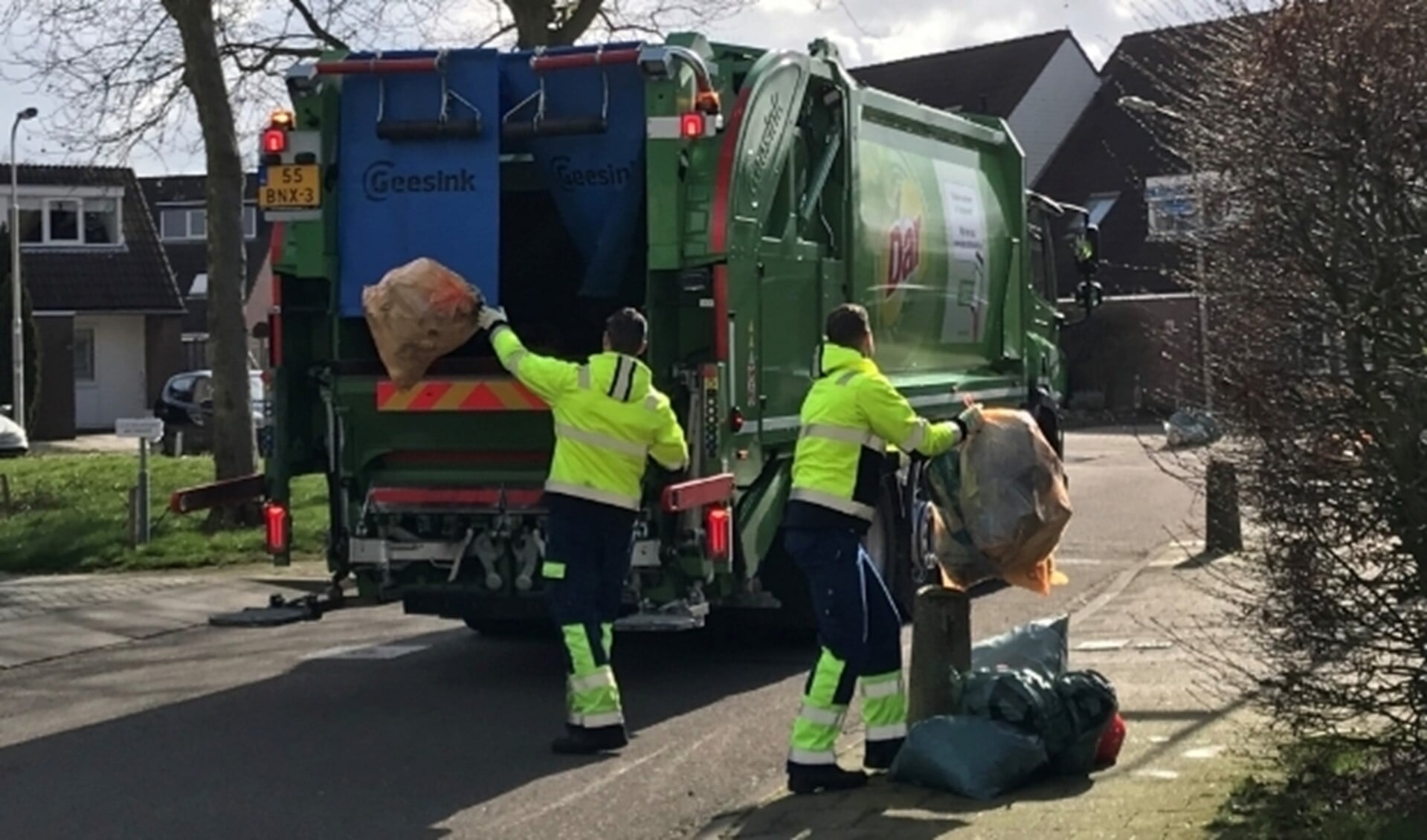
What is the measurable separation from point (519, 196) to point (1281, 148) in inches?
218

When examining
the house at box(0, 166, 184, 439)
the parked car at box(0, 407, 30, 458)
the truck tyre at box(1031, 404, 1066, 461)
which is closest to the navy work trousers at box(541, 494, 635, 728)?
the truck tyre at box(1031, 404, 1066, 461)

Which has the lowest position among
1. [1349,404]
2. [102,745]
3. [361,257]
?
[102,745]

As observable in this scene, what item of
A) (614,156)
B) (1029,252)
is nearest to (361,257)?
(614,156)

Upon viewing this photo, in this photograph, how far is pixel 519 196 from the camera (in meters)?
10.8

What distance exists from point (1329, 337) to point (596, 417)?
379cm

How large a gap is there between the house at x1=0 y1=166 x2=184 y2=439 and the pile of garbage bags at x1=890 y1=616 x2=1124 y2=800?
3839cm

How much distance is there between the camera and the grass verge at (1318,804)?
590 cm

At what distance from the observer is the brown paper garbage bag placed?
9.58m

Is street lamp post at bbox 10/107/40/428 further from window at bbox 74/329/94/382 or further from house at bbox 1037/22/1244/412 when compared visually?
house at bbox 1037/22/1244/412

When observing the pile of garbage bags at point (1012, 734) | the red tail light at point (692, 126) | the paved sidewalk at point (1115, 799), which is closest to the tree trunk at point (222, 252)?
the red tail light at point (692, 126)

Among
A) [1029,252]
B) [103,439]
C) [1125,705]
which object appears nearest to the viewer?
[1125,705]

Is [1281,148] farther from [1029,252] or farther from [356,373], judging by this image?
[1029,252]

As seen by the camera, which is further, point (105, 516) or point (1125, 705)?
point (105, 516)

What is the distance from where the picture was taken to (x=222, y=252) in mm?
18203
